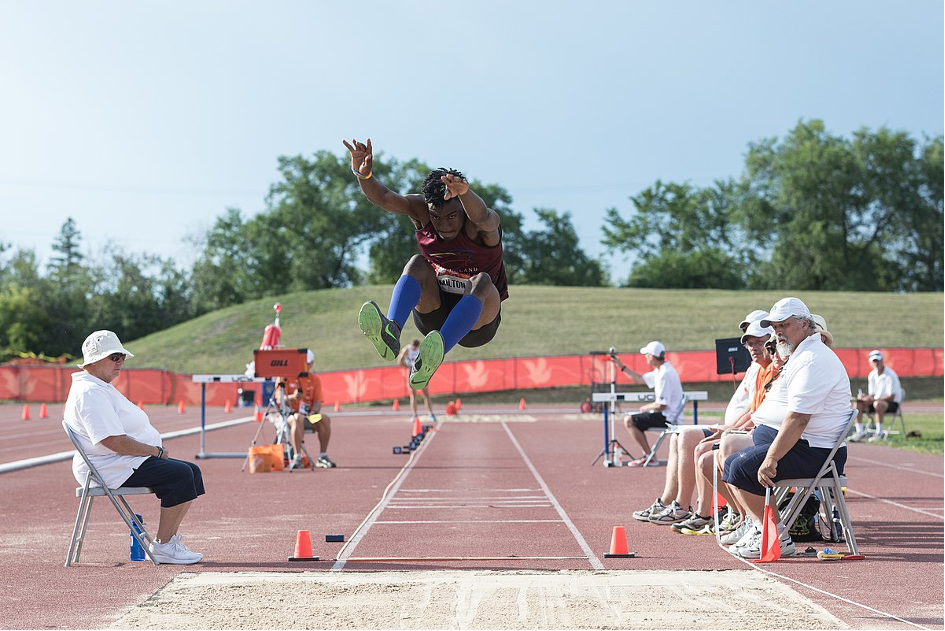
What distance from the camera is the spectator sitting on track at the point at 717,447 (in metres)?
7.68

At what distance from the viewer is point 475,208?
16.0 ft

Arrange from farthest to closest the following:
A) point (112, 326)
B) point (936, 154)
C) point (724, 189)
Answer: point (724, 189) → point (936, 154) → point (112, 326)

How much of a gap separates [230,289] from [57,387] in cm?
4435

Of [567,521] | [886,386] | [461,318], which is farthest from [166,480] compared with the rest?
[886,386]

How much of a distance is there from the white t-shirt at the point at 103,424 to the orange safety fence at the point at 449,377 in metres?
27.6

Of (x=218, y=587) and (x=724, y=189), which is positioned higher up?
(x=724, y=189)

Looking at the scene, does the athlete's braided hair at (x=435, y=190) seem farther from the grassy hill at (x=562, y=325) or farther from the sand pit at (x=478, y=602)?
the grassy hill at (x=562, y=325)

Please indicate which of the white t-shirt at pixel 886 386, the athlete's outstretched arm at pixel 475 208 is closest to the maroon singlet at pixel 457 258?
the athlete's outstretched arm at pixel 475 208

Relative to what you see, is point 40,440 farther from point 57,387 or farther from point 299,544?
point 57,387

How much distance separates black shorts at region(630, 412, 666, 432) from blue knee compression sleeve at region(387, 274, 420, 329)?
7.57m

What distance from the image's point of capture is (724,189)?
87.3 metres

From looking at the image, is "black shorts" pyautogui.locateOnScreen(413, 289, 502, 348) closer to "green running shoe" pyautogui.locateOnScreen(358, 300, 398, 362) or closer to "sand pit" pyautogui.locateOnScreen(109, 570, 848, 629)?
"green running shoe" pyautogui.locateOnScreen(358, 300, 398, 362)

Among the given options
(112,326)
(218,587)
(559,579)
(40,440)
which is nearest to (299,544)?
(218,587)

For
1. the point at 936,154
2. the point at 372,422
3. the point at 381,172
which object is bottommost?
the point at 372,422
